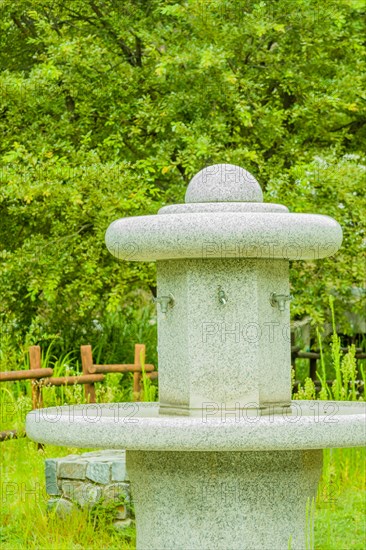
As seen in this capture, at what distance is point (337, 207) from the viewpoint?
10.1 metres

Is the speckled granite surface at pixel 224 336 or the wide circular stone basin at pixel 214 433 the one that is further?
the speckled granite surface at pixel 224 336

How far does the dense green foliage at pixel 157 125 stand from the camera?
32.1ft

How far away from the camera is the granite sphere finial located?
504 centimetres

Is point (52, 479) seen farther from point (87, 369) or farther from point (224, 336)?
point (87, 369)

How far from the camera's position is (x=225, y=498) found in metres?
4.67

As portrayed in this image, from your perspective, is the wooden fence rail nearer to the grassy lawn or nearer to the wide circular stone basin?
the grassy lawn

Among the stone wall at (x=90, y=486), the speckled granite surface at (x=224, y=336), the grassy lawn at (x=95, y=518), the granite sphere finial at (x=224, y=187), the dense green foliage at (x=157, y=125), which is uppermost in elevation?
the dense green foliage at (x=157, y=125)

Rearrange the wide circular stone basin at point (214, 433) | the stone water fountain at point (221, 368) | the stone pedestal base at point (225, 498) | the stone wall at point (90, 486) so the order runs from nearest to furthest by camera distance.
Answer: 1. the wide circular stone basin at point (214, 433)
2. the stone water fountain at point (221, 368)
3. the stone pedestal base at point (225, 498)
4. the stone wall at point (90, 486)

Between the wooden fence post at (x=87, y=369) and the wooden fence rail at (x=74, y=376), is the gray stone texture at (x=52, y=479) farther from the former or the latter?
the wooden fence post at (x=87, y=369)

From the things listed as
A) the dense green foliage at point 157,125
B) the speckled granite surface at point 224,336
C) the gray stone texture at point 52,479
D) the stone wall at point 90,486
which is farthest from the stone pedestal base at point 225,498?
the dense green foliage at point 157,125

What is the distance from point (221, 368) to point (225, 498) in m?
0.61

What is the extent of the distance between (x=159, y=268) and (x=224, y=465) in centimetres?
107

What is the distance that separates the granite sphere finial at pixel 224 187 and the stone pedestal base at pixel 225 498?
1.28 m

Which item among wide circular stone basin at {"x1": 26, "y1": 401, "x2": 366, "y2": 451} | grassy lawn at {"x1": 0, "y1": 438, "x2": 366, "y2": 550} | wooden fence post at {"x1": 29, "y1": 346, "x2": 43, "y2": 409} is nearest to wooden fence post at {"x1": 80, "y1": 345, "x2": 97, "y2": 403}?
wooden fence post at {"x1": 29, "y1": 346, "x2": 43, "y2": 409}
